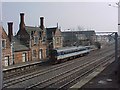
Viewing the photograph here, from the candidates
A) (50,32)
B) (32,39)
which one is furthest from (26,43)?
(50,32)

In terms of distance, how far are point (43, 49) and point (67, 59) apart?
5.15 m

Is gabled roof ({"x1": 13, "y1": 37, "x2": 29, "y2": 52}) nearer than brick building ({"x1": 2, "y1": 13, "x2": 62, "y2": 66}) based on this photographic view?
No

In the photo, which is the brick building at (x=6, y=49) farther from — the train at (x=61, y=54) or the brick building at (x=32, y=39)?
the train at (x=61, y=54)

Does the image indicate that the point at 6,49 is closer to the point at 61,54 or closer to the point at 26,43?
the point at 26,43

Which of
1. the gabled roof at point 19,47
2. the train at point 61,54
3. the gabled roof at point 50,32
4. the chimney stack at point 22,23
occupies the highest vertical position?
the chimney stack at point 22,23

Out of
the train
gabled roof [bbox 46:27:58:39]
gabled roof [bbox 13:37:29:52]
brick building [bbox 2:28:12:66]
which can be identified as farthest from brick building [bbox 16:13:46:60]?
brick building [bbox 2:28:12:66]

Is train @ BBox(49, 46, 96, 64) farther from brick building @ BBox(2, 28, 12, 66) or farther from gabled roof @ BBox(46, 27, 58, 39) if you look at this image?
brick building @ BBox(2, 28, 12, 66)

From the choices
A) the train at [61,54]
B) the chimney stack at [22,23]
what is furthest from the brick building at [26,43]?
the train at [61,54]

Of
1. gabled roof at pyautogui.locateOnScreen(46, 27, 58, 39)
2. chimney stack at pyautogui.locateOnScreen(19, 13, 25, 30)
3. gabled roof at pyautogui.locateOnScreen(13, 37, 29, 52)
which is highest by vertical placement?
chimney stack at pyautogui.locateOnScreen(19, 13, 25, 30)

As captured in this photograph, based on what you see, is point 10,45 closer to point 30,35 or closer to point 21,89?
point 30,35

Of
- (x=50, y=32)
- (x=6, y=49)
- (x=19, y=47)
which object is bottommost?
(x=6, y=49)

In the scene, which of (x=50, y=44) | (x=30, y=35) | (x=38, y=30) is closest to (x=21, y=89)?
(x=30, y=35)

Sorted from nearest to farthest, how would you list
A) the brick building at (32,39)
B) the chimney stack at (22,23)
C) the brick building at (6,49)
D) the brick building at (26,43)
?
the brick building at (6,49) < the brick building at (26,43) < the brick building at (32,39) < the chimney stack at (22,23)

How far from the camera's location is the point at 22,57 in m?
37.2
